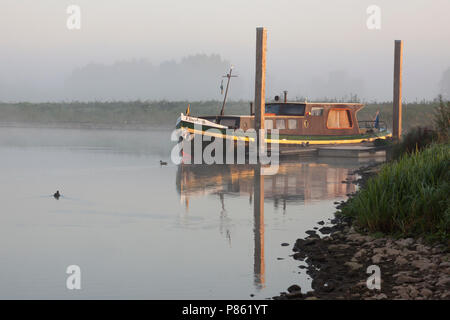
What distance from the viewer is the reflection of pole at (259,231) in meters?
8.89

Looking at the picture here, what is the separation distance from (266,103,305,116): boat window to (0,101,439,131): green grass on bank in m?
27.9

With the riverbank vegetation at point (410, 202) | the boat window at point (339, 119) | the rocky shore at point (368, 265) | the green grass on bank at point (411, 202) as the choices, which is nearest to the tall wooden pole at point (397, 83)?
the boat window at point (339, 119)

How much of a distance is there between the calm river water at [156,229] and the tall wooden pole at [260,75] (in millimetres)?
3168

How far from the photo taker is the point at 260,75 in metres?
26.0

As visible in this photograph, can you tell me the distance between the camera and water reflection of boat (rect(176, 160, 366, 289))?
1567cm

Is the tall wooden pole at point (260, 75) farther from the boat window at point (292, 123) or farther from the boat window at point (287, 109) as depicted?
the boat window at point (287, 109)

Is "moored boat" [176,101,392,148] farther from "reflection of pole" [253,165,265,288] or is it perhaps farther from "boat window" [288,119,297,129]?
"reflection of pole" [253,165,265,288]

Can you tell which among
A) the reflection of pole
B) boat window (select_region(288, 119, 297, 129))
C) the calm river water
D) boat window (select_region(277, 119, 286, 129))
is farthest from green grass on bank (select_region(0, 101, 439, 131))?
the reflection of pole

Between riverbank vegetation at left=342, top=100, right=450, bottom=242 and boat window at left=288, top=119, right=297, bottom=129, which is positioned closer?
riverbank vegetation at left=342, top=100, right=450, bottom=242

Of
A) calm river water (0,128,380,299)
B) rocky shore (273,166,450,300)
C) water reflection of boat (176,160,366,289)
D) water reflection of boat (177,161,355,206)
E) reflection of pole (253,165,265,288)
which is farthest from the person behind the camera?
water reflection of boat (177,161,355,206)

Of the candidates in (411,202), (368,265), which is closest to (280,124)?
(411,202)

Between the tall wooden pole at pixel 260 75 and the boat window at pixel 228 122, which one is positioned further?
the boat window at pixel 228 122

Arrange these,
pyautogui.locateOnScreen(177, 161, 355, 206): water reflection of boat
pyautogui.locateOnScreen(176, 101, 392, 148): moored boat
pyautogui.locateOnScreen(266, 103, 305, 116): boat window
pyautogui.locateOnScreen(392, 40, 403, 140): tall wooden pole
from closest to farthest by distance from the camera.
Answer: pyautogui.locateOnScreen(177, 161, 355, 206): water reflection of boat
pyautogui.locateOnScreen(176, 101, 392, 148): moored boat
pyautogui.locateOnScreen(392, 40, 403, 140): tall wooden pole
pyautogui.locateOnScreen(266, 103, 305, 116): boat window

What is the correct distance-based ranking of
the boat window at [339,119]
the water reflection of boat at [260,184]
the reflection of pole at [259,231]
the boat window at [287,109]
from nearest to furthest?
the reflection of pole at [259,231]
the water reflection of boat at [260,184]
the boat window at [287,109]
the boat window at [339,119]
